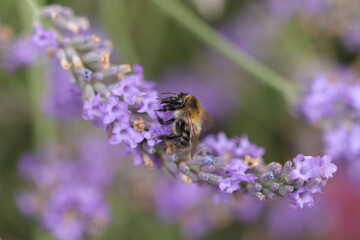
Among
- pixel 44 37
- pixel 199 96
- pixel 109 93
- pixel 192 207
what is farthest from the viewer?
pixel 199 96

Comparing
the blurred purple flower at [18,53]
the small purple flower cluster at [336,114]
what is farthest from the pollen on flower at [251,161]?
the blurred purple flower at [18,53]

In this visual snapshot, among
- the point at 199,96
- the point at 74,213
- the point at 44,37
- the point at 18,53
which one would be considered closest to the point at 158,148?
the point at 44,37

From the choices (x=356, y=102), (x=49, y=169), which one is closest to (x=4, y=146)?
(x=49, y=169)

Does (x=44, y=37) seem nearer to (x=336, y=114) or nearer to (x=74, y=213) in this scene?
(x=74, y=213)

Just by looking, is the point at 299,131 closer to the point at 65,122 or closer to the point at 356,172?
the point at 356,172

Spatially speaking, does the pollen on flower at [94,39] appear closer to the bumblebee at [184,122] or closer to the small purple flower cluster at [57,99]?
the bumblebee at [184,122]
